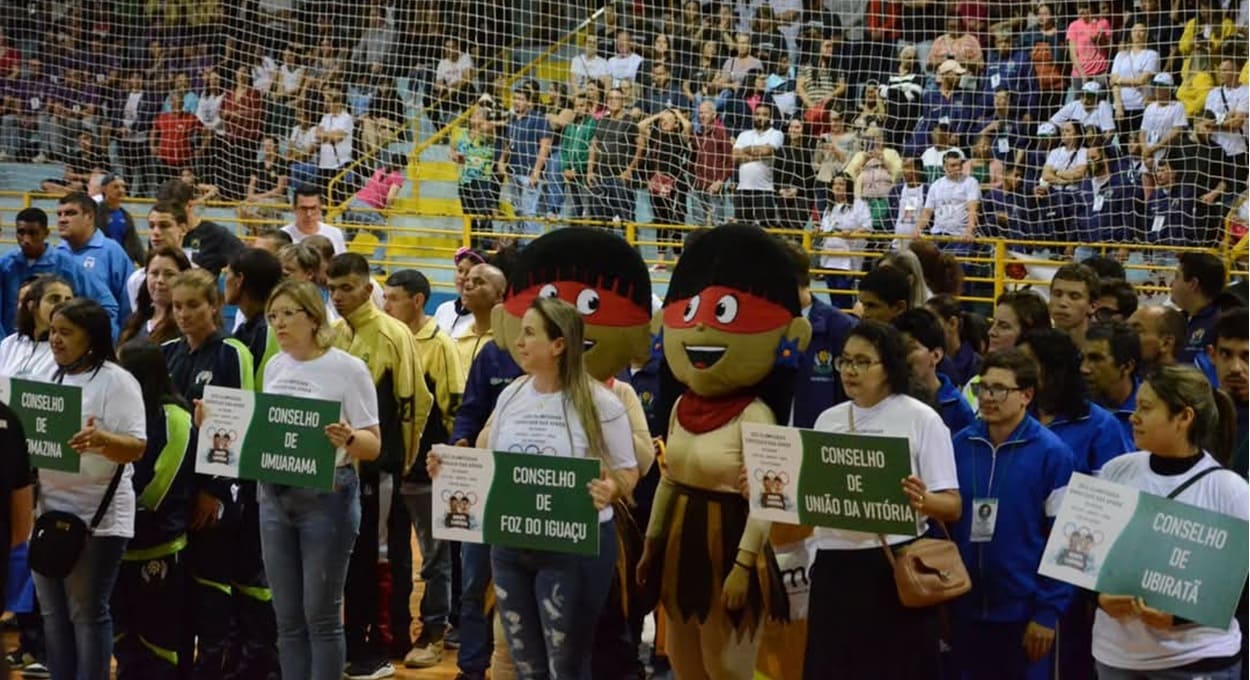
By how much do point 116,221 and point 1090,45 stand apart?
255 inches

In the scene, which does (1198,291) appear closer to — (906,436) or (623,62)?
(906,436)

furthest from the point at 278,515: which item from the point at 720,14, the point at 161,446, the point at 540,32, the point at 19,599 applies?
the point at 540,32

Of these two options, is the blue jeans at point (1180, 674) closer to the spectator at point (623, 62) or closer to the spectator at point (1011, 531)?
the spectator at point (1011, 531)

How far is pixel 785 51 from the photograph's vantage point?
44.2 feet

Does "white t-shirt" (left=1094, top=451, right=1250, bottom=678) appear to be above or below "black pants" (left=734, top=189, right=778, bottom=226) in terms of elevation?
below

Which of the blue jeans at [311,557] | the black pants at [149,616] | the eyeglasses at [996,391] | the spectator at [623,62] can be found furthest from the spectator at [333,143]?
the eyeglasses at [996,391]

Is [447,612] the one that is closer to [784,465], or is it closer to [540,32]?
[784,465]

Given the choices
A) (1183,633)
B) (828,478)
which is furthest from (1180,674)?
(828,478)

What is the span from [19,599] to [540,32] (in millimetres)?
8985

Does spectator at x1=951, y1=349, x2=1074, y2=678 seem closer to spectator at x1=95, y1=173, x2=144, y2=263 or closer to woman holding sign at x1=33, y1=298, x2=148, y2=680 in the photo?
woman holding sign at x1=33, y1=298, x2=148, y2=680

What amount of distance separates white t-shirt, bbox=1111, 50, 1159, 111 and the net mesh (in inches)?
0.7

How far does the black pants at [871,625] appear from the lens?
493 cm

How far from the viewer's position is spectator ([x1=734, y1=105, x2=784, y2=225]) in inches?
492

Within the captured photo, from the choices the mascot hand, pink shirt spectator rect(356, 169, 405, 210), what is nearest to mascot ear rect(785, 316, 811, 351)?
the mascot hand
